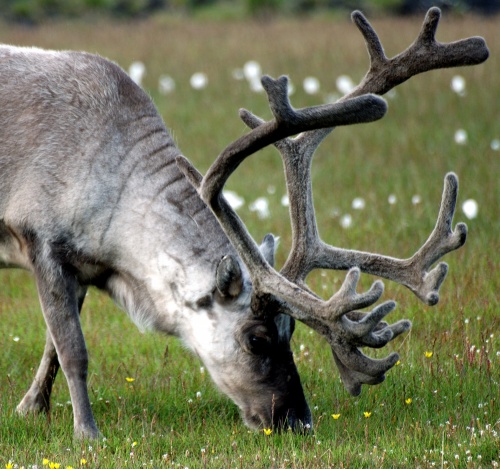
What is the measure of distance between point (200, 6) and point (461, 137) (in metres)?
15.5

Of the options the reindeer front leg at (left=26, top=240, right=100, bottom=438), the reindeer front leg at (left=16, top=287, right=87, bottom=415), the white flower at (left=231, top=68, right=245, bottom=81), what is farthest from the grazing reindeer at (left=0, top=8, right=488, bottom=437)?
the white flower at (left=231, top=68, right=245, bottom=81)

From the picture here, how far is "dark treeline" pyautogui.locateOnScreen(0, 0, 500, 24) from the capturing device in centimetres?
2088

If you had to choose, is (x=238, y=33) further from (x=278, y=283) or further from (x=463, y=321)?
(x=278, y=283)

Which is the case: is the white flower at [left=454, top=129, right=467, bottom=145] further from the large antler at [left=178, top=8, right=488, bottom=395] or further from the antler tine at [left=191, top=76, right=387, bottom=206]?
the antler tine at [left=191, top=76, right=387, bottom=206]

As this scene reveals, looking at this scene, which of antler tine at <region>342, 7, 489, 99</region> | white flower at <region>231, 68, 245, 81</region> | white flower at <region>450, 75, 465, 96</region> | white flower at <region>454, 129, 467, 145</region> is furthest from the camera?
white flower at <region>231, 68, 245, 81</region>

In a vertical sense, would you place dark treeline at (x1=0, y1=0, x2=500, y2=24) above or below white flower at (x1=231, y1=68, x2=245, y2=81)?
above

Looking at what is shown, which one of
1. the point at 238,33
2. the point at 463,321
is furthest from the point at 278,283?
the point at 238,33

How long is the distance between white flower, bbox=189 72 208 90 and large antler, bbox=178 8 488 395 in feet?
26.0

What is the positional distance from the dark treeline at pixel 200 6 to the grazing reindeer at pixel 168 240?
14.9 metres

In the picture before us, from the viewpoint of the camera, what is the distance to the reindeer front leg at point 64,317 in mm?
5352

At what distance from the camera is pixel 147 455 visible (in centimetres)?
489

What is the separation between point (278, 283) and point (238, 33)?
12961 mm

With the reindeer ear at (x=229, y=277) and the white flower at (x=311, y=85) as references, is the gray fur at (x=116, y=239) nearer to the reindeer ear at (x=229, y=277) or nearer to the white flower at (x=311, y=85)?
the reindeer ear at (x=229, y=277)

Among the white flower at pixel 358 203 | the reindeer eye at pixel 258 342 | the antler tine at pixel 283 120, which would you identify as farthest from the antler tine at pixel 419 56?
the white flower at pixel 358 203
